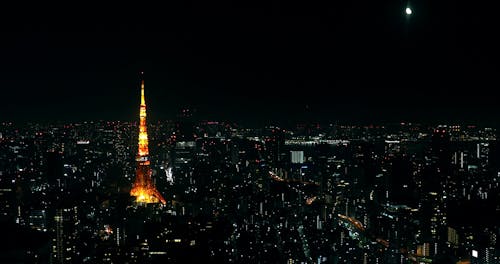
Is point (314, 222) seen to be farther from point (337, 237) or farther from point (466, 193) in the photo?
point (466, 193)

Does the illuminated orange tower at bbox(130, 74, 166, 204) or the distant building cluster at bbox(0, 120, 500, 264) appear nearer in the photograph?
the distant building cluster at bbox(0, 120, 500, 264)

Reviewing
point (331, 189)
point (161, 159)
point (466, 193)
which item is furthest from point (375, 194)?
point (161, 159)

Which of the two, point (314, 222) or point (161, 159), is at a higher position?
point (161, 159)

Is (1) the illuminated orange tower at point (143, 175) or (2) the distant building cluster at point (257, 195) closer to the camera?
(2) the distant building cluster at point (257, 195)

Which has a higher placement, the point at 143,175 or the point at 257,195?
the point at 143,175

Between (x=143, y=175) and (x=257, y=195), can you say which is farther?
(x=143, y=175)
